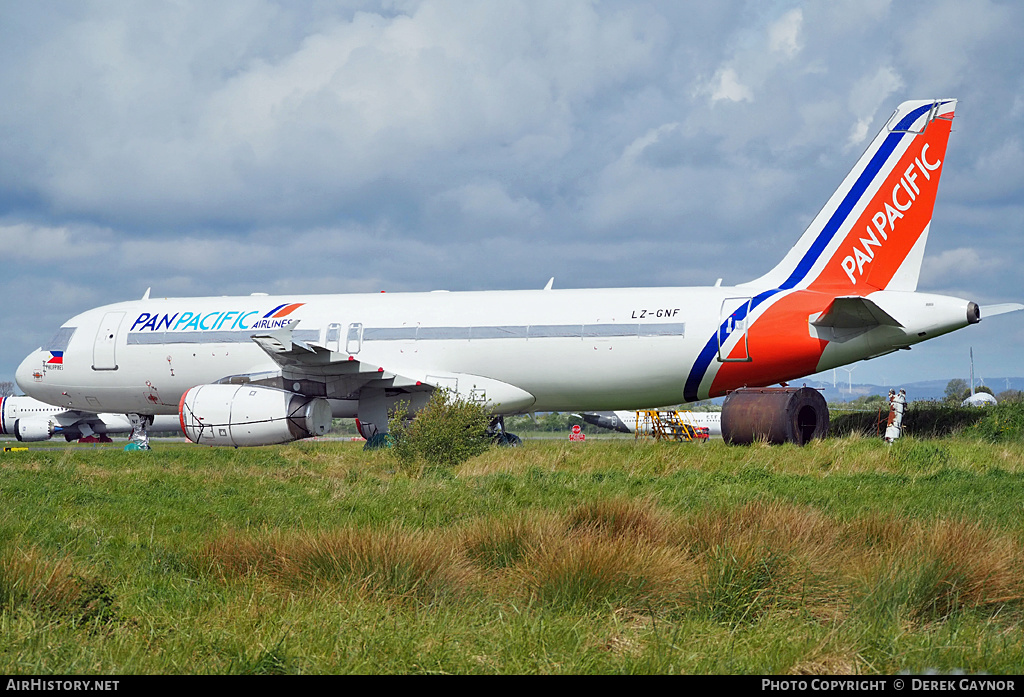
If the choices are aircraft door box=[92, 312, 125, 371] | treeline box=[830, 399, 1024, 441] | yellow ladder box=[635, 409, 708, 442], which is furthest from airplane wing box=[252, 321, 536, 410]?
yellow ladder box=[635, 409, 708, 442]

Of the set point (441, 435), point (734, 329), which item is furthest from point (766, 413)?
point (441, 435)

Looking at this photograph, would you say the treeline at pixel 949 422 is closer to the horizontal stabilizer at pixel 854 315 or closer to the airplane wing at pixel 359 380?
the horizontal stabilizer at pixel 854 315

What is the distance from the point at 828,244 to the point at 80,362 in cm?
2017

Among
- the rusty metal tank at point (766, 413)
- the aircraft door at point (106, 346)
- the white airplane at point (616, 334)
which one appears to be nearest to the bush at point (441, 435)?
the white airplane at point (616, 334)

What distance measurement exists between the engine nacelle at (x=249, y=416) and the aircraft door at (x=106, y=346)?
470 cm

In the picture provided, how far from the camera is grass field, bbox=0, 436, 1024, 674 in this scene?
545 cm

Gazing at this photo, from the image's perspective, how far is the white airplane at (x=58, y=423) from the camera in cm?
5209

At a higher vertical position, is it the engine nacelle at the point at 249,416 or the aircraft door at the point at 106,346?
the aircraft door at the point at 106,346

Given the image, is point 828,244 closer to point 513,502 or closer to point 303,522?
point 513,502

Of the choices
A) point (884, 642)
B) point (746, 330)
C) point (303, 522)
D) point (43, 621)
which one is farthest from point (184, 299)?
point (884, 642)

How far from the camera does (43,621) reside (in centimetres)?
614

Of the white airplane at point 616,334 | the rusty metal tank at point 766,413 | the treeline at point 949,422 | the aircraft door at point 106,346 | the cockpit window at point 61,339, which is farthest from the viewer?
the cockpit window at point 61,339
